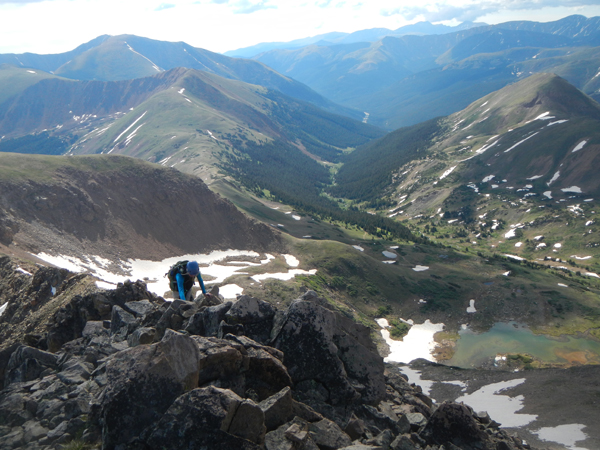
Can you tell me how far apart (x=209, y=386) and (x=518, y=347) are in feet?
228

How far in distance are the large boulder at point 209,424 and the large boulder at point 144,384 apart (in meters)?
0.60

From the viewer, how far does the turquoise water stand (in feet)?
209

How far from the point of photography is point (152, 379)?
35.8 feet

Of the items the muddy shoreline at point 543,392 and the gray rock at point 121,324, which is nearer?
the gray rock at point 121,324

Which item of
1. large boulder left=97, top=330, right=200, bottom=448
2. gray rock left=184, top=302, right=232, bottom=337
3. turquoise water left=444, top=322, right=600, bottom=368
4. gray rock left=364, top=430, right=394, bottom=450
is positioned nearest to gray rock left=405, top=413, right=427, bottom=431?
gray rock left=364, top=430, right=394, bottom=450

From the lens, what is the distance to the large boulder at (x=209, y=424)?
9844 mm

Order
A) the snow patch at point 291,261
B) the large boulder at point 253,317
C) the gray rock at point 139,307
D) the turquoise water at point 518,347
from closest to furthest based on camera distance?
the large boulder at point 253,317, the gray rock at point 139,307, the turquoise water at point 518,347, the snow patch at point 291,261

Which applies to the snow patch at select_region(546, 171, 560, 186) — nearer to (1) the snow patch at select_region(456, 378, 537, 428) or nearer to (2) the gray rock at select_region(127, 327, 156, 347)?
(1) the snow patch at select_region(456, 378, 537, 428)

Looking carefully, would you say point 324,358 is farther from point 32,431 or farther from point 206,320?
point 32,431

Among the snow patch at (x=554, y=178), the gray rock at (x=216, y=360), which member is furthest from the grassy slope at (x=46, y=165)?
the snow patch at (x=554, y=178)

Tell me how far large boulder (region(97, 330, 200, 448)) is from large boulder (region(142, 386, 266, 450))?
596mm

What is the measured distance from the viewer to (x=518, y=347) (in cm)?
6688

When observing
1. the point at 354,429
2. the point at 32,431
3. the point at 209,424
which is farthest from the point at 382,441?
the point at 32,431

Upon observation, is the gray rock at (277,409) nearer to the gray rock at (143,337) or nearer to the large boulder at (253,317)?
the large boulder at (253,317)
